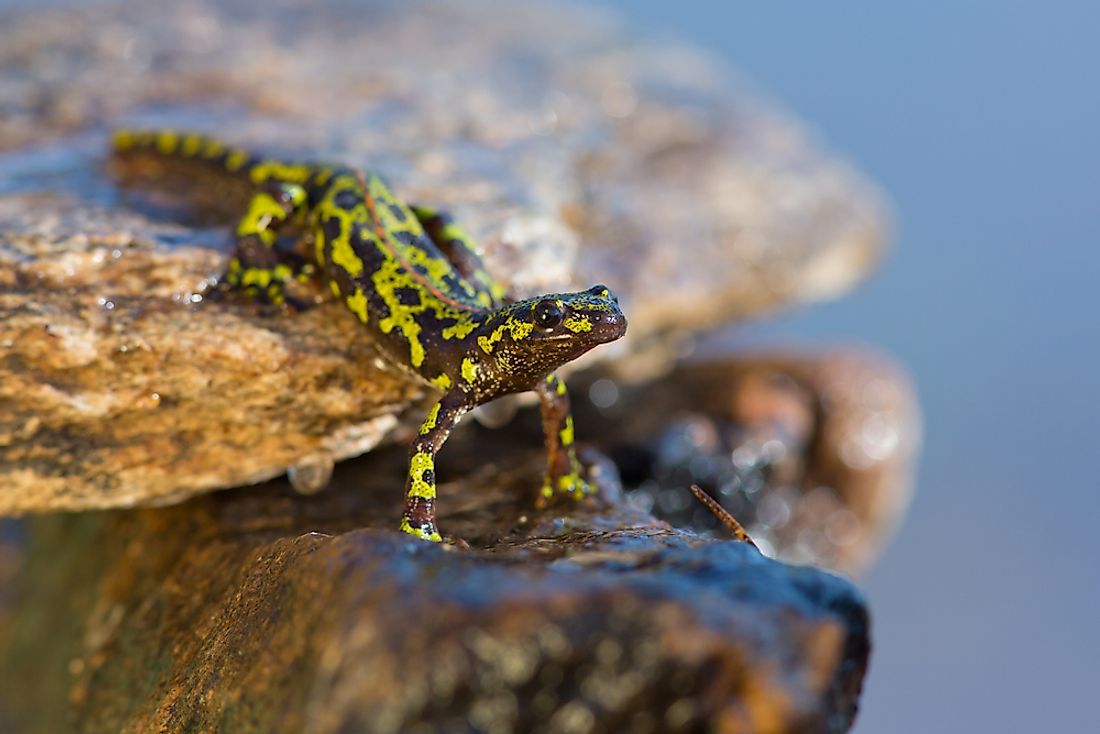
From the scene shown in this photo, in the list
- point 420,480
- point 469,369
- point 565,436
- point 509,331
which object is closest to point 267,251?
point 469,369

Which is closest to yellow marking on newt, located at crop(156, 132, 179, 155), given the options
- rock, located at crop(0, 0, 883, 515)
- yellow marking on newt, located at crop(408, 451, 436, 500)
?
rock, located at crop(0, 0, 883, 515)

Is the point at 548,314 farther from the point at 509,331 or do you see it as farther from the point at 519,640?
the point at 519,640

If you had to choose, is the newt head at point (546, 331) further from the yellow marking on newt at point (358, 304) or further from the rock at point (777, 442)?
the rock at point (777, 442)

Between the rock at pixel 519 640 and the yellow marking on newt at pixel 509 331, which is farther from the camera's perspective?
the yellow marking on newt at pixel 509 331

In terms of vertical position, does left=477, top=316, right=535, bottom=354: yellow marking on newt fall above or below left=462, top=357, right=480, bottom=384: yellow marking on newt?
above

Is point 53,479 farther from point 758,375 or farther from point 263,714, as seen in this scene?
point 758,375

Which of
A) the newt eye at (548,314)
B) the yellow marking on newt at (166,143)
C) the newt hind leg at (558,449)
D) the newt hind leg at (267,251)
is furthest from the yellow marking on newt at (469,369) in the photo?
the yellow marking on newt at (166,143)

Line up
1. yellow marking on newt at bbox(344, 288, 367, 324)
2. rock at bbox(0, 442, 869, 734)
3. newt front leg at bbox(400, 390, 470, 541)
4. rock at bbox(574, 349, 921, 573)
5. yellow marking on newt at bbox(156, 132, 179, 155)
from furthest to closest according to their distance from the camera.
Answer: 1. rock at bbox(574, 349, 921, 573)
2. yellow marking on newt at bbox(156, 132, 179, 155)
3. yellow marking on newt at bbox(344, 288, 367, 324)
4. newt front leg at bbox(400, 390, 470, 541)
5. rock at bbox(0, 442, 869, 734)

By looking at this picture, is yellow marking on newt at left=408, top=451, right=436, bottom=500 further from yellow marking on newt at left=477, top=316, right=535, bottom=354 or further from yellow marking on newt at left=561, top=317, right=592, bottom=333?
yellow marking on newt at left=561, top=317, right=592, bottom=333
